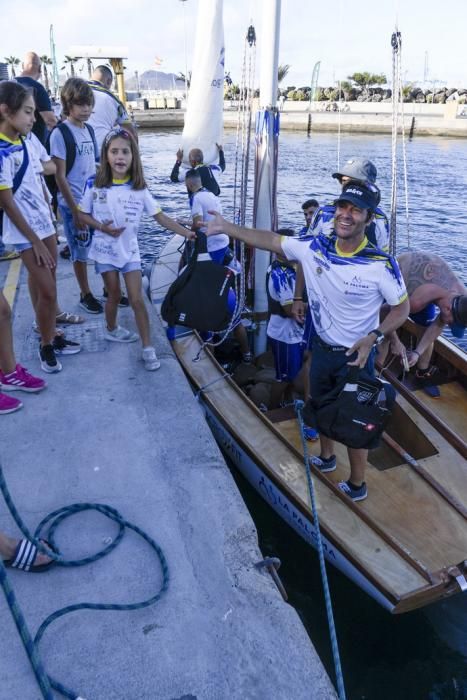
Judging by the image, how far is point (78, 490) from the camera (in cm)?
304

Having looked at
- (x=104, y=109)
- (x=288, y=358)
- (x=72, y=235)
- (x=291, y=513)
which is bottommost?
(x=291, y=513)

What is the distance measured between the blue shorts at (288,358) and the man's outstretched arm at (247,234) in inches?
62.0

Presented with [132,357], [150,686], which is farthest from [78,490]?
[132,357]

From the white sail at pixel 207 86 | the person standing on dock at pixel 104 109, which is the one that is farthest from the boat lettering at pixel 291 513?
the white sail at pixel 207 86

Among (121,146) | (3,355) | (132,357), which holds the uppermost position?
(121,146)

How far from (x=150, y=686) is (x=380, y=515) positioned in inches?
83.6

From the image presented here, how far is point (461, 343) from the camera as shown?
8852 millimetres

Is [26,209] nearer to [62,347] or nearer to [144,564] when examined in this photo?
[62,347]

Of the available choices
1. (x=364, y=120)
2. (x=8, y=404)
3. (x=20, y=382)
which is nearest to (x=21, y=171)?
(x=20, y=382)

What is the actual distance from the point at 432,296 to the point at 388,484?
171 centimetres

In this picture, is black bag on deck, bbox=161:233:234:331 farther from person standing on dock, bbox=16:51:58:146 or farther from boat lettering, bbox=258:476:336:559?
person standing on dock, bbox=16:51:58:146

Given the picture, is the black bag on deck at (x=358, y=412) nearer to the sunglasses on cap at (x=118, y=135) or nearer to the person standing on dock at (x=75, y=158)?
the sunglasses on cap at (x=118, y=135)

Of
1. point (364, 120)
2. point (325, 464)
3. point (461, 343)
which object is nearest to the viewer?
point (325, 464)

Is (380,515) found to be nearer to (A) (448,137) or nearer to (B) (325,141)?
(B) (325,141)
